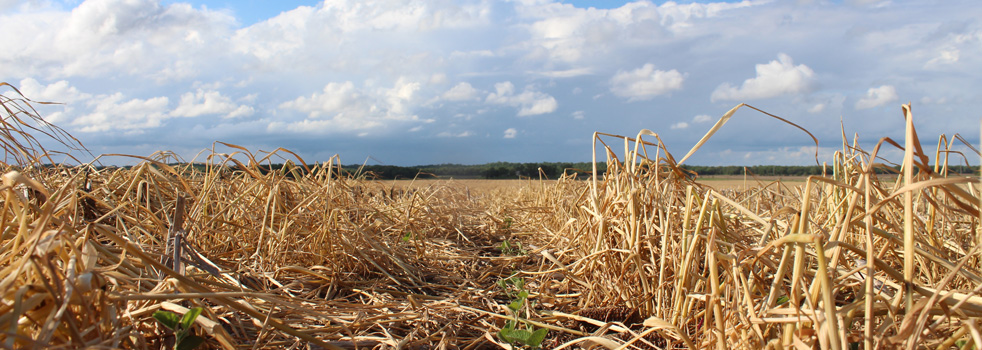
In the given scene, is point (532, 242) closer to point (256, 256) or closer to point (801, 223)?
point (256, 256)

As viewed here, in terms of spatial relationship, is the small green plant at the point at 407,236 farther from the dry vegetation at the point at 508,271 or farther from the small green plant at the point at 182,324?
the small green plant at the point at 182,324

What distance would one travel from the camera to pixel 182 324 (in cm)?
125

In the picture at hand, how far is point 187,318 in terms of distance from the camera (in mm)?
1217

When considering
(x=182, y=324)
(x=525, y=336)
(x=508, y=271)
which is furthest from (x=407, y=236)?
(x=182, y=324)

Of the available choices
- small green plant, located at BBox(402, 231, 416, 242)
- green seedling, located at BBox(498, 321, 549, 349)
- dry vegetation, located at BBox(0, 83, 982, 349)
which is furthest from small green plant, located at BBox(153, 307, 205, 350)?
small green plant, located at BBox(402, 231, 416, 242)

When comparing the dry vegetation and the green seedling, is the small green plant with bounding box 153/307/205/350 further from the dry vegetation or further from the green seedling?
the green seedling

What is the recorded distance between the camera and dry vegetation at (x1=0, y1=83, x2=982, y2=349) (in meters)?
1.02

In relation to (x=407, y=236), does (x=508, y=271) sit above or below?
below

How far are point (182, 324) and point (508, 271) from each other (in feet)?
6.39

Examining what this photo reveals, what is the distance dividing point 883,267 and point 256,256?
2.38 meters

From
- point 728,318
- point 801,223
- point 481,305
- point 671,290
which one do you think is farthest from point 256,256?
point 801,223

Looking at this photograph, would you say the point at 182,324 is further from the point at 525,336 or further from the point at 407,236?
the point at 407,236

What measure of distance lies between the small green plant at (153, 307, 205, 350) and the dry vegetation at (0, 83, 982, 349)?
5cm

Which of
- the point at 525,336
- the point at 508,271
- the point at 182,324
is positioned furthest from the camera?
the point at 508,271
